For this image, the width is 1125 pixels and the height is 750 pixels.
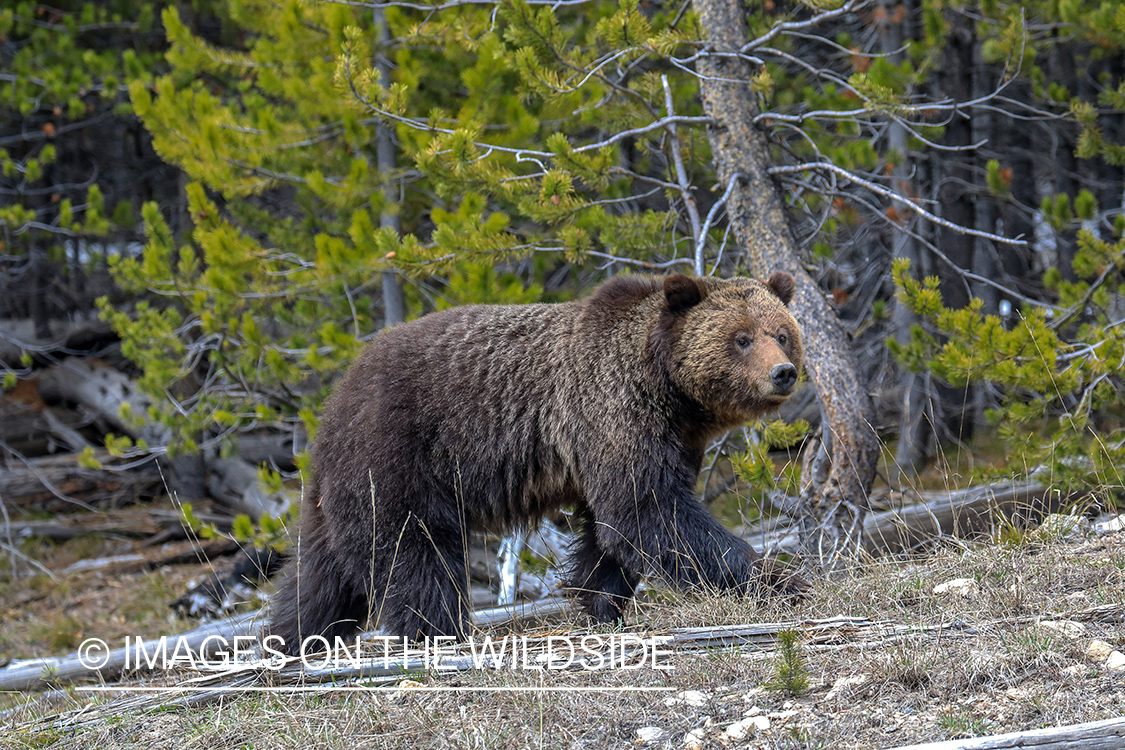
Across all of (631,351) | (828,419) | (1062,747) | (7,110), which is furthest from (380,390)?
(7,110)

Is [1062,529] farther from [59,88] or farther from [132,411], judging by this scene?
[59,88]

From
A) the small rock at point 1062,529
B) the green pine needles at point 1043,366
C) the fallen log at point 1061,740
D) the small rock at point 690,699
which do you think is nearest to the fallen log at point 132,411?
the green pine needles at point 1043,366

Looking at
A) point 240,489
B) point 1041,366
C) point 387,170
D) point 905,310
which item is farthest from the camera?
point 240,489

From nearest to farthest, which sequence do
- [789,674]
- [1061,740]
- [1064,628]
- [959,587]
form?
1. [1061,740]
2. [789,674]
3. [1064,628]
4. [959,587]

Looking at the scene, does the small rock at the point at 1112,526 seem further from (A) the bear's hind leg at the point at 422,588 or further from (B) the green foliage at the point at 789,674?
(A) the bear's hind leg at the point at 422,588

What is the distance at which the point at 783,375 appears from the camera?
4.84 metres

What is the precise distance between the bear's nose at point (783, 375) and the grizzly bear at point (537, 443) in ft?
0.04

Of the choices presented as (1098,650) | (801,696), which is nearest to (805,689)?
(801,696)

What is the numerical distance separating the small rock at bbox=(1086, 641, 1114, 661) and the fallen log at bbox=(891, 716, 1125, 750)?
2.45 feet

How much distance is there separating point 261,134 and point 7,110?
7.38 metres

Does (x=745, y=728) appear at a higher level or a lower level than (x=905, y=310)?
lower

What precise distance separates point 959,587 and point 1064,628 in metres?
0.70

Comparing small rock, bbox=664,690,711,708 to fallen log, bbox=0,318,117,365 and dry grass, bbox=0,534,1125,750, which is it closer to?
dry grass, bbox=0,534,1125,750

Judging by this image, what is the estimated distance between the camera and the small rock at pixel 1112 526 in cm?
515
